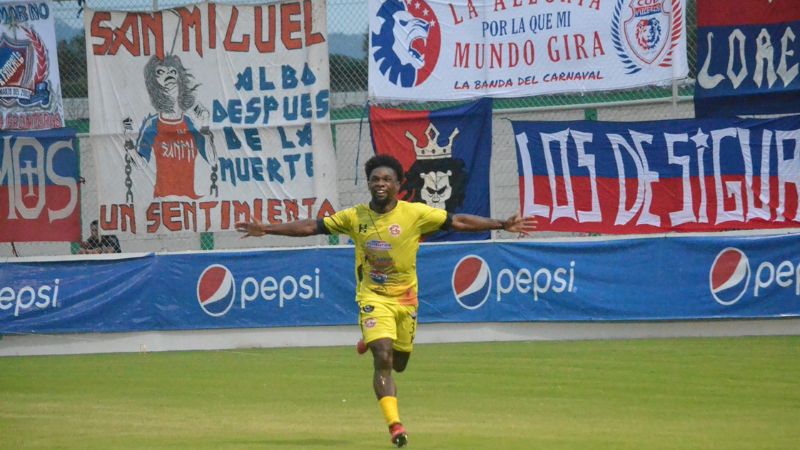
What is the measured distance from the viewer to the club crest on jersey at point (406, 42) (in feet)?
63.0

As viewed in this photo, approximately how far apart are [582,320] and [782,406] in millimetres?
7036

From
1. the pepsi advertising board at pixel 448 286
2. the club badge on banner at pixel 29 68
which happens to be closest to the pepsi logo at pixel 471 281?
the pepsi advertising board at pixel 448 286

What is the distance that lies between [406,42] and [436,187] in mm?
2052

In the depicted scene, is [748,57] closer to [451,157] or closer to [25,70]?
[451,157]

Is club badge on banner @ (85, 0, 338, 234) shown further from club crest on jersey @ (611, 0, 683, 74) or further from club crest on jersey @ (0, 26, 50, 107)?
club crest on jersey @ (611, 0, 683, 74)

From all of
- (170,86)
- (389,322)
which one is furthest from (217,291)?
(389,322)

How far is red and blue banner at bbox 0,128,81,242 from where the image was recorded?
21.0m

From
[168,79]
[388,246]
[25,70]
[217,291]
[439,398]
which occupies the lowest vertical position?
[439,398]

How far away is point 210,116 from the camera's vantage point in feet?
66.6

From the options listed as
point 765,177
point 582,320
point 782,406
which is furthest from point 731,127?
point 782,406

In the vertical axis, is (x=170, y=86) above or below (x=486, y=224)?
above

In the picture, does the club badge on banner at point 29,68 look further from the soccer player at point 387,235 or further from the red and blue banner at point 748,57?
the soccer player at point 387,235

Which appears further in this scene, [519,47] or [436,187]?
[436,187]

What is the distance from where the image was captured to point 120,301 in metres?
20.0
